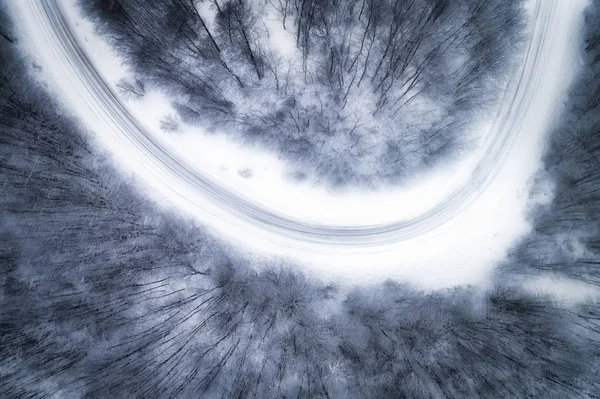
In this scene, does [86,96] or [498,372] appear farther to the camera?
[86,96]

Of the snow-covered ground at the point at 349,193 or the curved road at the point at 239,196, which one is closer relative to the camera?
the snow-covered ground at the point at 349,193

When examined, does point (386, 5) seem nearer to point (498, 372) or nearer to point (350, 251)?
point (350, 251)

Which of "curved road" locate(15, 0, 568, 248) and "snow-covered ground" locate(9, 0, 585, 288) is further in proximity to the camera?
"curved road" locate(15, 0, 568, 248)

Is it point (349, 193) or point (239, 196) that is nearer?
point (349, 193)

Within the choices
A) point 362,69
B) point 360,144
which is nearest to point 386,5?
point 362,69
